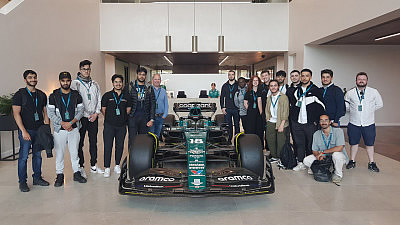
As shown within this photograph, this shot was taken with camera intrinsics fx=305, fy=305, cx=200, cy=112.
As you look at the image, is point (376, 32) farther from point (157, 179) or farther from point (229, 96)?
point (157, 179)

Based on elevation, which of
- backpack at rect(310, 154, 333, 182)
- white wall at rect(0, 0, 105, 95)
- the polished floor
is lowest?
the polished floor

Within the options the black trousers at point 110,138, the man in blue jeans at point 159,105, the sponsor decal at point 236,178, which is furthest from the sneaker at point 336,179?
the black trousers at point 110,138

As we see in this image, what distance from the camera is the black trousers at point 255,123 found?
5.94 m

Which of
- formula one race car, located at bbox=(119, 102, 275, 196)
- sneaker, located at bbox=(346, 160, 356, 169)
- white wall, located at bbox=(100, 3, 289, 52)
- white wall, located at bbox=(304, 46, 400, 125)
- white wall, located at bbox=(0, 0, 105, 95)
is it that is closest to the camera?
formula one race car, located at bbox=(119, 102, 275, 196)

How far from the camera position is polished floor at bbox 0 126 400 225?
3006 millimetres

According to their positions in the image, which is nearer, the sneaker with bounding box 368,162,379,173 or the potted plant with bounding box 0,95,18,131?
the sneaker with bounding box 368,162,379,173

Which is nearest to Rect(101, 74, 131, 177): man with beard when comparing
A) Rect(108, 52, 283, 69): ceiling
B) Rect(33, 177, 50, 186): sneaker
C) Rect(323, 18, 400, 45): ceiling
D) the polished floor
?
the polished floor

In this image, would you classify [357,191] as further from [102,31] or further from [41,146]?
[102,31]

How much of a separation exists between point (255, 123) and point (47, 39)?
5.44 metres

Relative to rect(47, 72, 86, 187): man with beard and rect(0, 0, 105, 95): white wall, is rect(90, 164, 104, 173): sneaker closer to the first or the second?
rect(47, 72, 86, 187): man with beard

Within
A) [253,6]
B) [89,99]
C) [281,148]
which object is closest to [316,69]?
[253,6]

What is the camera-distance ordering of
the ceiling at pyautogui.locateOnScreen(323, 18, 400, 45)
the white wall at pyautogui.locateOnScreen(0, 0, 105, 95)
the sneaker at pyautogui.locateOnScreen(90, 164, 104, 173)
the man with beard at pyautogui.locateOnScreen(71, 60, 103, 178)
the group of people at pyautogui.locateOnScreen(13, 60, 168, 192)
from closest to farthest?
1. the group of people at pyautogui.locateOnScreen(13, 60, 168, 192)
2. the man with beard at pyautogui.locateOnScreen(71, 60, 103, 178)
3. the sneaker at pyautogui.locateOnScreen(90, 164, 104, 173)
4. the white wall at pyautogui.locateOnScreen(0, 0, 105, 95)
5. the ceiling at pyautogui.locateOnScreen(323, 18, 400, 45)

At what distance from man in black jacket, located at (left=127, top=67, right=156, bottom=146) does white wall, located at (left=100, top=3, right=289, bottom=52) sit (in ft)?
21.2

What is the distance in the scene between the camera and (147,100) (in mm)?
4918
